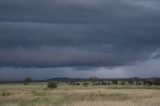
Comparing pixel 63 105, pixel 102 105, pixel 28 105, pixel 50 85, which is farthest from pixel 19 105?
pixel 50 85

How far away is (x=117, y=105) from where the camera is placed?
2403cm

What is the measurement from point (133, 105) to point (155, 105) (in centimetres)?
168

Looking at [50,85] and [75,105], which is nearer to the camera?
[75,105]

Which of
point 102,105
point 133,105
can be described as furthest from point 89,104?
point 133,105

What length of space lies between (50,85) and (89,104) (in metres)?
105

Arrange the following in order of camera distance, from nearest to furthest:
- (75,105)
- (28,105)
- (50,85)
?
(75,105)
(28,105)
(50,85)

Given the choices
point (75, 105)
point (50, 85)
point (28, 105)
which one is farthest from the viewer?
point (50, 85)

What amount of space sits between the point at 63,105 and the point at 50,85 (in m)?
106

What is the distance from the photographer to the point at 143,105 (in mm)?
23562

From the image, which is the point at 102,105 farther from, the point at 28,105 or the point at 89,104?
the point at 28,105

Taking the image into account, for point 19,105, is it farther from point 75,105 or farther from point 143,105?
point 143,105

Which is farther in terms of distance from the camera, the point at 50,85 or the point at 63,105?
the point at 50,85

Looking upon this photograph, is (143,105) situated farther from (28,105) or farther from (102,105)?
(28,105)

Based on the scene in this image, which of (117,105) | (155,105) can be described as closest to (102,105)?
(117,105)
